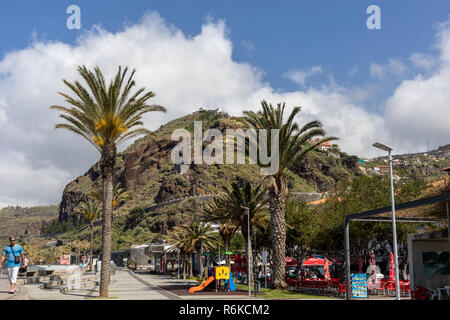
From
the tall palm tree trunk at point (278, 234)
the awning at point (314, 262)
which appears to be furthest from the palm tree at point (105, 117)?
the awning at point (314, 262)

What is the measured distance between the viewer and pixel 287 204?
43156 millimetres

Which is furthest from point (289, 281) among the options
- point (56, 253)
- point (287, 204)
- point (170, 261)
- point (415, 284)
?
point (56, 253)

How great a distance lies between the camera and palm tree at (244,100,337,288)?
31.8 metres

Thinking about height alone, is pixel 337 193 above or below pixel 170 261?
A: above

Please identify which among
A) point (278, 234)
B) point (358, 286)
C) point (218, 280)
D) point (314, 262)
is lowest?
point (218, 280)

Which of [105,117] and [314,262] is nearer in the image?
[105,117]

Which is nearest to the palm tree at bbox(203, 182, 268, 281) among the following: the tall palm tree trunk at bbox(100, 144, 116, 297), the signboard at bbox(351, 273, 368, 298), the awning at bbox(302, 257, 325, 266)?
the awning at bbox(302, 257, 325, 266)

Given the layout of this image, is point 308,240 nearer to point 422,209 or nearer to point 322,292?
point 322,292

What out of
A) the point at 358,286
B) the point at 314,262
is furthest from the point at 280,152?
the point at 314,262

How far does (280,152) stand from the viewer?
3173 centimetres

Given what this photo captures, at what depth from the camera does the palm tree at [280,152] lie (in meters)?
31.8

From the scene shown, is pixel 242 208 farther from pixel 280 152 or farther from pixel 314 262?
pixel 314 262

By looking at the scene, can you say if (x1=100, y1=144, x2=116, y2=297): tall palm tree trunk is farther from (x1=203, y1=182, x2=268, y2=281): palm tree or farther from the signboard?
(x1=203, y1=182, x2=268, y2=281): palm tree

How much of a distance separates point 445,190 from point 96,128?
1138 inches
